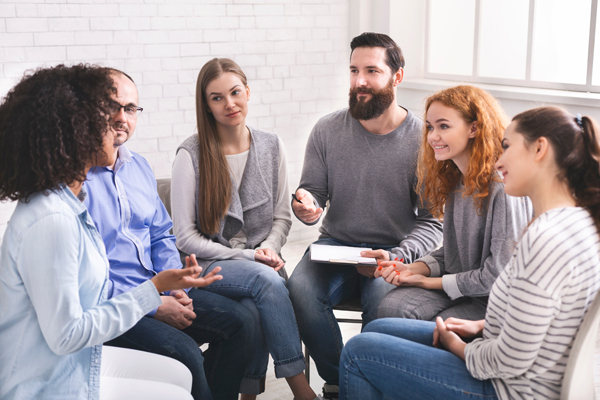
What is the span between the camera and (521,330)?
1226 millimetres

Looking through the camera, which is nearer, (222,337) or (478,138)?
(478,138)

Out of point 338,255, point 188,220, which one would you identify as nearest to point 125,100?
point 188,220

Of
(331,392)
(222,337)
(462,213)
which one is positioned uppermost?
(462,213)

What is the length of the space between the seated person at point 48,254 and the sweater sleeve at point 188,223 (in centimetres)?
89

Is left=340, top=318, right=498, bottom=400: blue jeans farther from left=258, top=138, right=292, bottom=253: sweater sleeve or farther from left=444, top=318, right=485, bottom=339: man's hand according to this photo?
left=258, top=138, right=292, bottom=253: sweater sleeve

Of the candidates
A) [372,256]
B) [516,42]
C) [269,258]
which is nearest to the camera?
[372,256]

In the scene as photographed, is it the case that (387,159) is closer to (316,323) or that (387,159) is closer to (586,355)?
(316,323)

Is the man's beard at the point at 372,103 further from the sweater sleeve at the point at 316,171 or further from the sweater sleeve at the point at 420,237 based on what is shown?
the sweater sleeve at the point at 420,237

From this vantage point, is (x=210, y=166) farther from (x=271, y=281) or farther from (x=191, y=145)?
(x=271, y=281)

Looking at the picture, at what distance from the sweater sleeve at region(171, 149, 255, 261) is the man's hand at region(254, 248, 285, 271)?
0.03 meters

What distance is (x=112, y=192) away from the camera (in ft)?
6.31

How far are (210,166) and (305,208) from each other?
16.8 inches

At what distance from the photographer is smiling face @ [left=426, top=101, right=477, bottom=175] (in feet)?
6.27

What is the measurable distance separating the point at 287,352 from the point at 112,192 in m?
0.85
